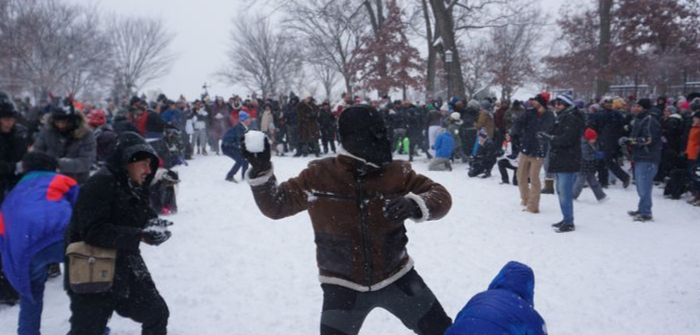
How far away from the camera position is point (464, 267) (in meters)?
5.73

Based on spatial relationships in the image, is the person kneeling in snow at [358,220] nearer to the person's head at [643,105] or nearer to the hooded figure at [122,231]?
the hooded figure at [122,231]

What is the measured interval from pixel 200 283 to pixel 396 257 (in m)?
3.41

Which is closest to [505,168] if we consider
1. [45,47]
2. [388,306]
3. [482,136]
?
[482,136]

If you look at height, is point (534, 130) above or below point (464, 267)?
above

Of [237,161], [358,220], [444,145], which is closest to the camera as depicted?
[358,220]

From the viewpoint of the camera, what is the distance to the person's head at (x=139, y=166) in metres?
3.11

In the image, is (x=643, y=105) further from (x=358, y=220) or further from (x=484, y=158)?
(x=358, y=220)

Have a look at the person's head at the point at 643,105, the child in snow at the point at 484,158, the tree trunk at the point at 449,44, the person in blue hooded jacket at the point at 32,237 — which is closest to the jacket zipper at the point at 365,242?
the person in blue hooded jacket at the point at 32,237

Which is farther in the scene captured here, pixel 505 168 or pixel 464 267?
pixel 505 168

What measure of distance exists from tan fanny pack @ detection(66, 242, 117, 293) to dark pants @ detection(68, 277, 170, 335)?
0.09 metres

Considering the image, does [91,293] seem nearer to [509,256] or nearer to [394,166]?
[394,166]

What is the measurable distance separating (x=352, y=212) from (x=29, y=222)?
2.55 m

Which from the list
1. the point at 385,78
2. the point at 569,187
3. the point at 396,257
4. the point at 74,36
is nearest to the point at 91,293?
the point at 396,257

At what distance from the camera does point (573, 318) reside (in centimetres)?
439
